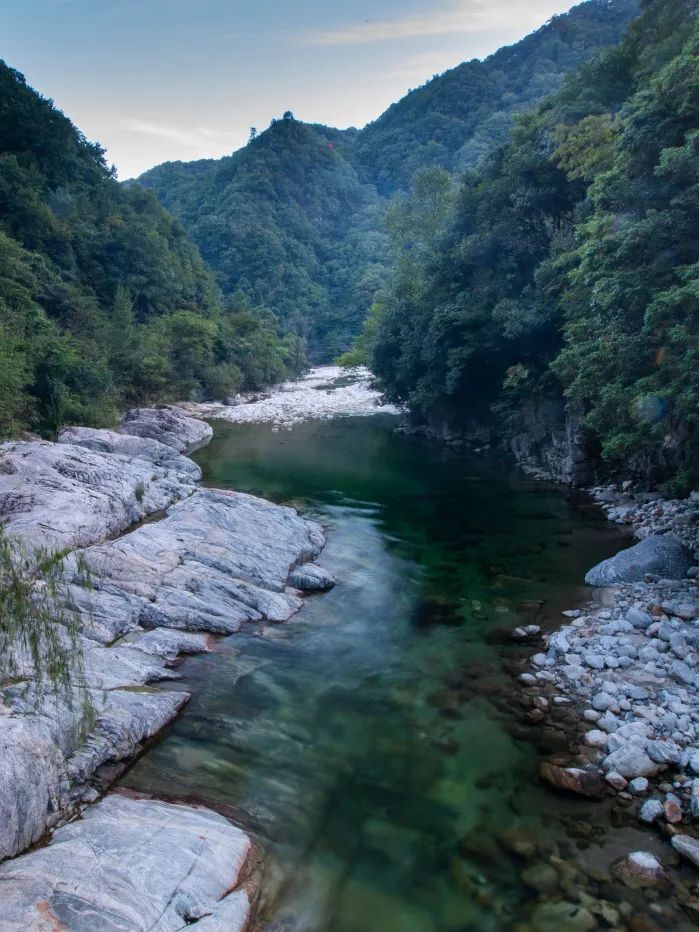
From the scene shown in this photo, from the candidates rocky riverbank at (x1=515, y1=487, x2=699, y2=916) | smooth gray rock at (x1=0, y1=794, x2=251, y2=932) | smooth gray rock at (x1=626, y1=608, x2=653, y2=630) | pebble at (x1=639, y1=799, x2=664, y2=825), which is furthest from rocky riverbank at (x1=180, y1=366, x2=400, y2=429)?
pebble at (x1=639, y1=799, x2=664, y2=825)

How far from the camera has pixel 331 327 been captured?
7150 cm

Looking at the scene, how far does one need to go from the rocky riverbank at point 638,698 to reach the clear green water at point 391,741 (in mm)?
383

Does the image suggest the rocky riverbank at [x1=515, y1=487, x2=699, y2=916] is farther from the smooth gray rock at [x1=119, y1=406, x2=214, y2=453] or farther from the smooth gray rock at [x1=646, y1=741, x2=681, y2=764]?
the smooth gray rock at [x1=119, y1=406, x2=214, y2=453]

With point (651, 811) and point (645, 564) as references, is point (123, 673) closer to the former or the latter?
point (651, 811)

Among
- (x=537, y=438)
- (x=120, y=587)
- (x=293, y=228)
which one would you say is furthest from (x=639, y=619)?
(x=293, y=228)

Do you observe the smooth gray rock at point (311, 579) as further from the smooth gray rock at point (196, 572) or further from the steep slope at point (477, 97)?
the steep slope at point (477, 97)

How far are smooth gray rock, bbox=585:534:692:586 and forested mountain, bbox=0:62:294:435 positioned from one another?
50.1ft

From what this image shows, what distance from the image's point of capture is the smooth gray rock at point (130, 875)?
3275 mm

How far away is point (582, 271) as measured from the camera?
35.3 feet

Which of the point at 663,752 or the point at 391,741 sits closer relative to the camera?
the point at 663,752

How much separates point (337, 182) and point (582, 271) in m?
96.2

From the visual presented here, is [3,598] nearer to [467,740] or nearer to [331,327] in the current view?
[467,740]

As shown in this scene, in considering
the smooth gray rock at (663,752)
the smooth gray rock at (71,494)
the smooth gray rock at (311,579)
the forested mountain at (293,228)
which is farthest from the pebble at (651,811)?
the forested mountain at (293,228)

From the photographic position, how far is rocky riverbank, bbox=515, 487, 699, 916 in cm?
455
